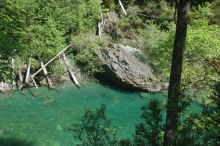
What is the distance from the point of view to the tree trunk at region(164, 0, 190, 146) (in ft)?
46.0

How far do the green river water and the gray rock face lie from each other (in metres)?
1.38

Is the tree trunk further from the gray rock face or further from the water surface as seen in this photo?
the gray rock face

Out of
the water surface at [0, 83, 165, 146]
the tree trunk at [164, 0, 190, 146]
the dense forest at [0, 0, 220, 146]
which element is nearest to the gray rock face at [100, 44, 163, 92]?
the dense forest at [0, 0, 220, 146]

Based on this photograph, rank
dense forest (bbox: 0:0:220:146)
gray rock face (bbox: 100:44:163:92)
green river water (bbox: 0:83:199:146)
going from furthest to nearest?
gray rock face (bbox: 100:44:163:92) → dense forest (bbox: 0:0:220:146) → green river water (bbox: 0:83:199:146)

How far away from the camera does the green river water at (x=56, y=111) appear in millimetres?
28906

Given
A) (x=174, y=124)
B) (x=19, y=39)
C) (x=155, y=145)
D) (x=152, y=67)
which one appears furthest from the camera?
(x=152, y=67)

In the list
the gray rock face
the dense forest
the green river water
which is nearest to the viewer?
the green river water

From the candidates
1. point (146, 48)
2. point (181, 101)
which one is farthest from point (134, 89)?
point (181, 101)

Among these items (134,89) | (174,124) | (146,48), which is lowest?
(134,89)

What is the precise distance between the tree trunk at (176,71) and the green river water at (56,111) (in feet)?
47.0

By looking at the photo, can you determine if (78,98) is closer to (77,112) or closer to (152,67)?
(77,112)

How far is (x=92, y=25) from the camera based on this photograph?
51906 mm

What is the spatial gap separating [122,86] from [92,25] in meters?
9.80

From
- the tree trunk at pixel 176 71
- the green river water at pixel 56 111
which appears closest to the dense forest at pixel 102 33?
the green river water at pixel 56 111
